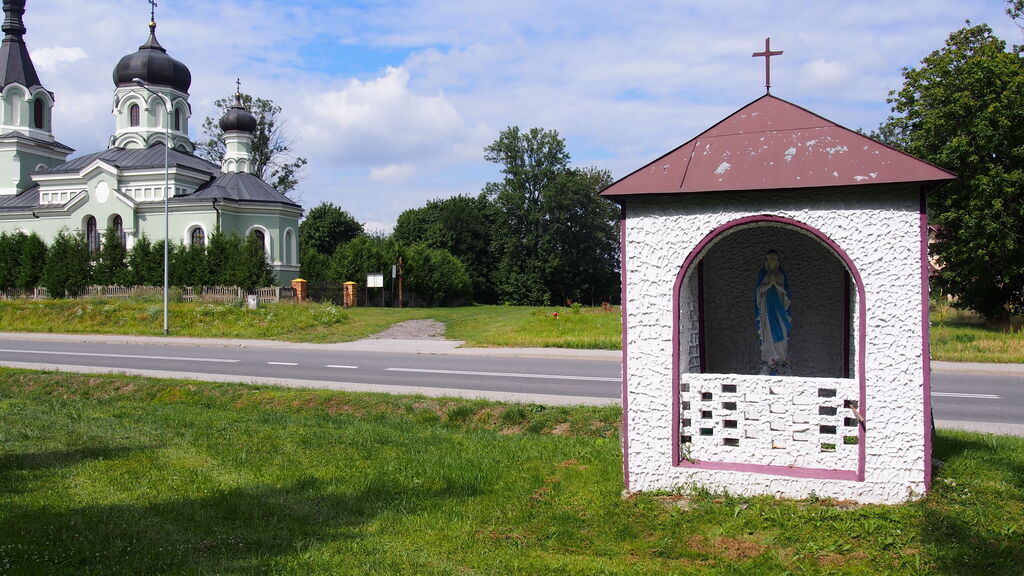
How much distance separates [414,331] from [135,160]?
79.2 ft

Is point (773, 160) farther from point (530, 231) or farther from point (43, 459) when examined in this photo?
point (530, 231)

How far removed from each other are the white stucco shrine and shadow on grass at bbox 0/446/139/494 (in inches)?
209

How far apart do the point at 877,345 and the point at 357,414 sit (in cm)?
730

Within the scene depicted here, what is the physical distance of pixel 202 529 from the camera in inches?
226

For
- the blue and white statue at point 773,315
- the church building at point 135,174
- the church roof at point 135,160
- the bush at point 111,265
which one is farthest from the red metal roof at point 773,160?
the church roof at point 135,160

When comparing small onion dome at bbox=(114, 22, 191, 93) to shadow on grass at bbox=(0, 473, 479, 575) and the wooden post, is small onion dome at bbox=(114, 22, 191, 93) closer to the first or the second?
the wooden post

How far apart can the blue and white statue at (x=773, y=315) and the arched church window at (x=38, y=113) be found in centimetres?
4809

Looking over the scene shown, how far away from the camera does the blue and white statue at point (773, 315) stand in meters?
7.79

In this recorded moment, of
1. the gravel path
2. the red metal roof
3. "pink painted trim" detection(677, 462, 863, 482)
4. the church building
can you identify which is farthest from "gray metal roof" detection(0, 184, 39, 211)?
"pink painted trim" detection(677, 462, 863, 482)

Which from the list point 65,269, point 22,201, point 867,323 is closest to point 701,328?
point 867,323

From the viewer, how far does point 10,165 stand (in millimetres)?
44688

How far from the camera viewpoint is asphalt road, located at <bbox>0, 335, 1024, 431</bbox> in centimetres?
1262

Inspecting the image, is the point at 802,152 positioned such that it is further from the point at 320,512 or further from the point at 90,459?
the point at 90,459

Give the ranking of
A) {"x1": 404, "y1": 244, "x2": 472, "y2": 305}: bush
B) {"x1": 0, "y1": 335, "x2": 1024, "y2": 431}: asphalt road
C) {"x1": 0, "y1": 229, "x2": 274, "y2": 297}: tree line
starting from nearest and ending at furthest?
{"x1": 0, "y1": 335, "x2": 1024, "y2": 431}: asphalt road → {"x1": 0, "y1": 229, "x2": 274, "y2": 297}: tree line → {"x1": 404, "y1": 244, "x2": 472, "y2": 305}: bush
